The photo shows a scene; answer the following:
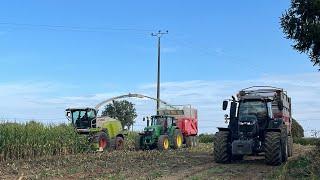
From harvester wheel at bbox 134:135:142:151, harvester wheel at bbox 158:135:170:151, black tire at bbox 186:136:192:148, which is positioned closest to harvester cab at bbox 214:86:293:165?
harvester wheel at bbox 158:135:170:151

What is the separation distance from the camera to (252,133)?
2075cm

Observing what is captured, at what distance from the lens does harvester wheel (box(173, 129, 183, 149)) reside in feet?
110

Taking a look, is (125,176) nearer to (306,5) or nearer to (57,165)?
(57,165)

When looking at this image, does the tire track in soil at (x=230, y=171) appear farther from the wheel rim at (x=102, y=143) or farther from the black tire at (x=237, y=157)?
the wheel rim at (x=102, y=143)

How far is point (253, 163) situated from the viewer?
69.1 feet

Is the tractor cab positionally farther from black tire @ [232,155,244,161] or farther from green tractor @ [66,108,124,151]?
black tire @ [232,155,244,161]

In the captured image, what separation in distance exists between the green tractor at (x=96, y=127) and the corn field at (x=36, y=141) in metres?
0.77

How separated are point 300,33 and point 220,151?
5546 millimetres

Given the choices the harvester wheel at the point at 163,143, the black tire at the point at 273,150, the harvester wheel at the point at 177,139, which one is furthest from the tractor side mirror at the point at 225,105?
the harvester wheel at the point at 177,139

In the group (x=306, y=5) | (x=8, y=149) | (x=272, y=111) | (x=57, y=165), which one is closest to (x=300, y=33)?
(x=306, y=5)

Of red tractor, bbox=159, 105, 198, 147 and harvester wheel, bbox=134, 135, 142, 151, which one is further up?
red tractor, bbox=159, 105, 198, 147

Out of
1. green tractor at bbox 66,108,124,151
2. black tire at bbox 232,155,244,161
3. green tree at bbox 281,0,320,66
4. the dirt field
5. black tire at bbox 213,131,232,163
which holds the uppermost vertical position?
green tree at bbox 281,0,320,66

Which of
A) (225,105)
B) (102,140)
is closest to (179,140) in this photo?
(102,140)

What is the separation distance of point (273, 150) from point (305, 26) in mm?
4765
